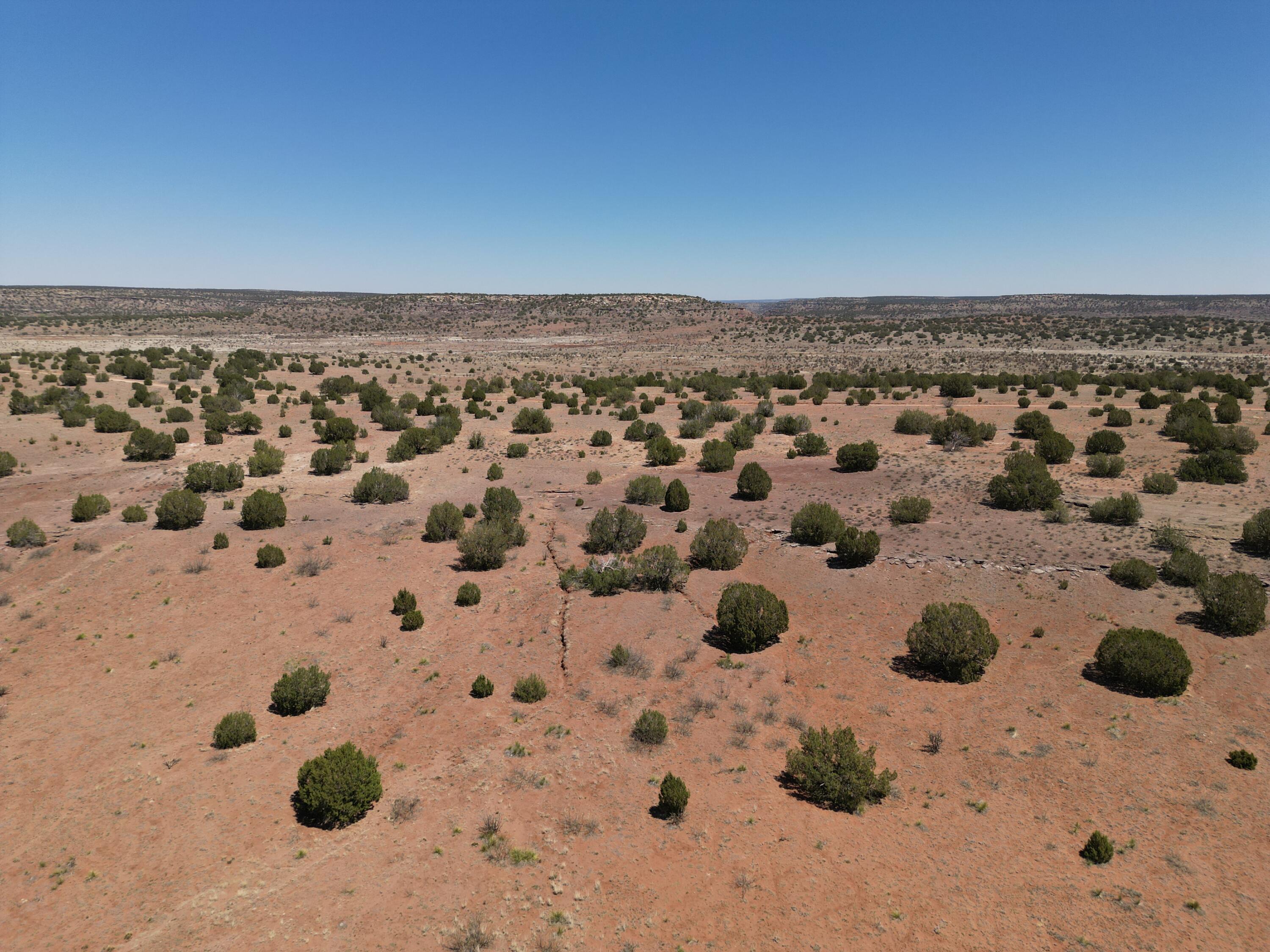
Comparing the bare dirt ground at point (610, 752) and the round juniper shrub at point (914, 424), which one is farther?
the round juniper shrub at point (914, 424)

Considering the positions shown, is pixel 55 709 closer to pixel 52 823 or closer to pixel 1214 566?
pixel 52 823

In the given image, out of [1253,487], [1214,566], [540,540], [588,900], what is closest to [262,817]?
[588,900]

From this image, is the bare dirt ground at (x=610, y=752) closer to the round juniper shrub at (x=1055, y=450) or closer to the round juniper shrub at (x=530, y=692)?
the round juniper shrub at (x=530, y=692)

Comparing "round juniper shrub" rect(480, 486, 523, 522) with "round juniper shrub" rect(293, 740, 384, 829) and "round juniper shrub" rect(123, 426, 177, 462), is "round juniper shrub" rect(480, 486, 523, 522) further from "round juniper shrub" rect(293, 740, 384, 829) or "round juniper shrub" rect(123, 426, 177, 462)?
"round juniper shrub" rect(123, 426, 177, 462)

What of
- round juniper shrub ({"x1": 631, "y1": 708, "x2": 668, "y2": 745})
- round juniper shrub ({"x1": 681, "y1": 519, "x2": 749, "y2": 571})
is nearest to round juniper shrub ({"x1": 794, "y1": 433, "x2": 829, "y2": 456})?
round juniper shrub ({"x1": 681, "y1": 519, "x2": 749, "y2": 571})

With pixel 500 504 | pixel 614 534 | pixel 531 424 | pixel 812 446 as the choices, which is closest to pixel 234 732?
pixel 614 534

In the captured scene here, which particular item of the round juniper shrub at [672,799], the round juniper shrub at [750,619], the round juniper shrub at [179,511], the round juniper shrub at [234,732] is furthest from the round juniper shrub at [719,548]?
the round juniper shrub at [179,511]
